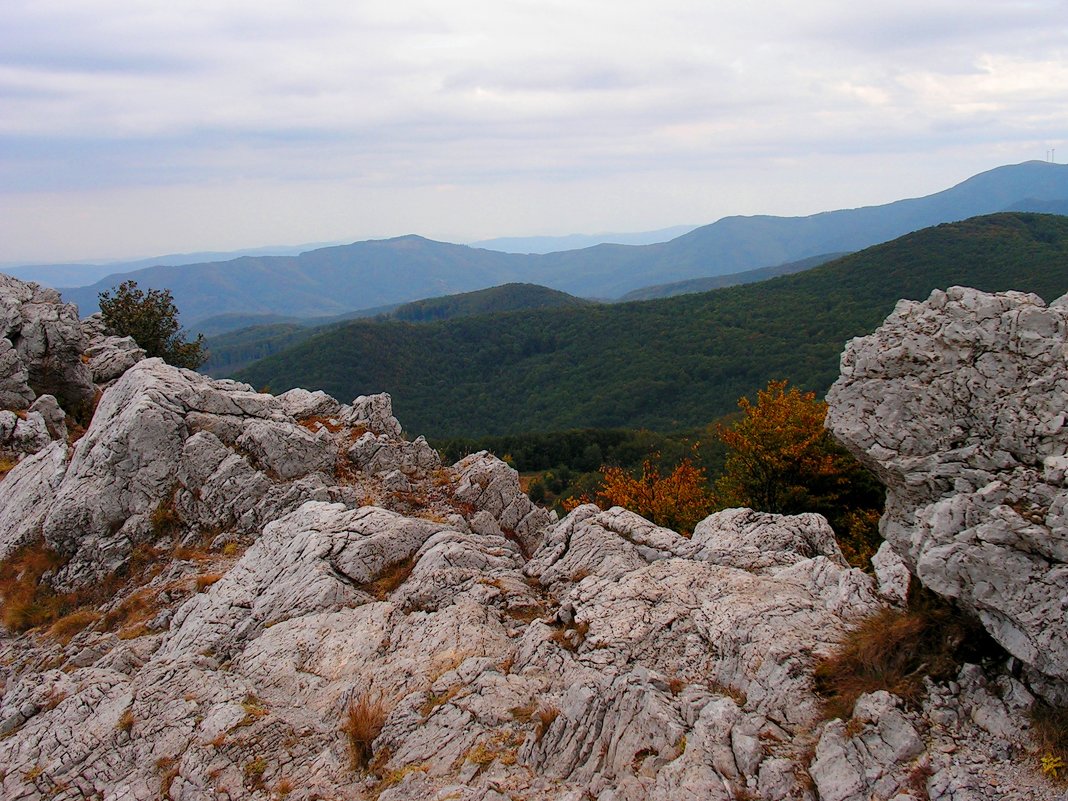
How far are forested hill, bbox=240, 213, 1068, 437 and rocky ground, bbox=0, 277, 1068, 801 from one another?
10837cm

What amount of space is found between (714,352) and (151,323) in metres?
138

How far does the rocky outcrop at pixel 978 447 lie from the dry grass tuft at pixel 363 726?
8.80 meters

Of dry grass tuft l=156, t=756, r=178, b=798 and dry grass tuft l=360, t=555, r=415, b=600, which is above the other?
dry grass tuft l=360, t=555, r=415, b=600

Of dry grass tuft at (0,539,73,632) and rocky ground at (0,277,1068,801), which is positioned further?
dry grass tuft at (0,539,73,632)

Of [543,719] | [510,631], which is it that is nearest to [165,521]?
[510,631]

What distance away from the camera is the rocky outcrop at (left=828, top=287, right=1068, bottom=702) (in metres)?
7.67

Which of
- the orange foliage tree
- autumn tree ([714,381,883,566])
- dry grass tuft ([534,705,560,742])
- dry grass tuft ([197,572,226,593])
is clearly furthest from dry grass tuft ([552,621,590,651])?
the orange foliage tree

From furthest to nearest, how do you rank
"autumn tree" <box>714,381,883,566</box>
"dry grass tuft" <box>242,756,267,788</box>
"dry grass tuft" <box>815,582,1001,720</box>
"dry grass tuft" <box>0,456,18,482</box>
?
"autumn tree" <box>714,381,883,566</box>, "dry grass tuft" <box>0,456,18,482</box>, "dry grass tuft" <box>242,756,267,788</box>, "dry grass tuft" <box>815,582,1001,720</box>

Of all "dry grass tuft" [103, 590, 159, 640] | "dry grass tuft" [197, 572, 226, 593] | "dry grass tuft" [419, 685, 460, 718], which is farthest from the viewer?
"dry grass tuft" [197, 572, 226, 593]

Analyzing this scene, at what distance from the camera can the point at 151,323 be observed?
142 feet

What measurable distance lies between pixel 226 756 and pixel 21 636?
34.1ft

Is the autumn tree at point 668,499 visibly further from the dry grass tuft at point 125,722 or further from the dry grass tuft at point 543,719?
the dry grass tuft at point 125,722

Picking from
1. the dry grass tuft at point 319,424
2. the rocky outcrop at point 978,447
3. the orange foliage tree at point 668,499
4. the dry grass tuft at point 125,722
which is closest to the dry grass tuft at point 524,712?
the rocky outcrop at point 978,447

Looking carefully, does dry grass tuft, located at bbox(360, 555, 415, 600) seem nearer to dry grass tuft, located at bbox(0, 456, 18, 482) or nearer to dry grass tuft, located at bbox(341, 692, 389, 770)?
dry grass tuft, located at bbox(341, 692, 389, 770)
